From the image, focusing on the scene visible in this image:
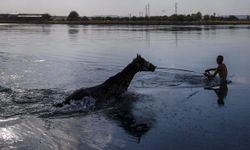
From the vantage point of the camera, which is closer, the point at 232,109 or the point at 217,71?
the point at 232,109

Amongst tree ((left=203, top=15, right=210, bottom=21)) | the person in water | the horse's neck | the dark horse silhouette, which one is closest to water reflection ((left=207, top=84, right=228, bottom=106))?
the person in water

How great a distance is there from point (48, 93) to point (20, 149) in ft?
22.2

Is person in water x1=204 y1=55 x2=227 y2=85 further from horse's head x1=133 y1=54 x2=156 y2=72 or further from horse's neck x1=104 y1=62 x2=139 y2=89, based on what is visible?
horse's neck x1=104 y1=62 x2=139 y2=89

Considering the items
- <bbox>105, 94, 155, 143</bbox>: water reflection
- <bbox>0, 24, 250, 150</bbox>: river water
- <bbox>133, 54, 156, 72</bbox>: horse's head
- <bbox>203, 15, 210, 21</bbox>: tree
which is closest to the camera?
<bbox>0, 24, 250, 150</bbox>: river water

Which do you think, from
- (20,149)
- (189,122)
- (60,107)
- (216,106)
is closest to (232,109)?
(216,106)

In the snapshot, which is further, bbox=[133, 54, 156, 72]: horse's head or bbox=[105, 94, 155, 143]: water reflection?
bbox=[133, 54, 156, 72]: horse's head

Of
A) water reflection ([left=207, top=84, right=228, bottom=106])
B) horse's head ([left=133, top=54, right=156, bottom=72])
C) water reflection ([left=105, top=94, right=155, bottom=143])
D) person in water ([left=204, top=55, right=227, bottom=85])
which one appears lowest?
water reflection ([left=207, top=84, right=228, bottom=106])

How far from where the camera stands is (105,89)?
14.6m

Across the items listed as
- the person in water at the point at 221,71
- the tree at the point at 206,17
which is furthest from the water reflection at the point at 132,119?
the tree at the point at 206,17

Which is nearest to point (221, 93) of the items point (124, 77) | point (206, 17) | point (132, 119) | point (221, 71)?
point (221, 71)

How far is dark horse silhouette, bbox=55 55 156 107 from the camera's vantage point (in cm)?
1391

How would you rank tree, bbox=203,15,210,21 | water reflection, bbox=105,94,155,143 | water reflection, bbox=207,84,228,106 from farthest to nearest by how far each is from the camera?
tree, bbox=203,15,210,21 → water reflection, bbox=207,84,228,106 → water reflection, bbox=105,94,155,143

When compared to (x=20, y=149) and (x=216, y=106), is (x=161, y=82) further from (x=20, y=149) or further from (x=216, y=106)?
(x=20, y=149)

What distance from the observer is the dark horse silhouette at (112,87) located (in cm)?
1391
